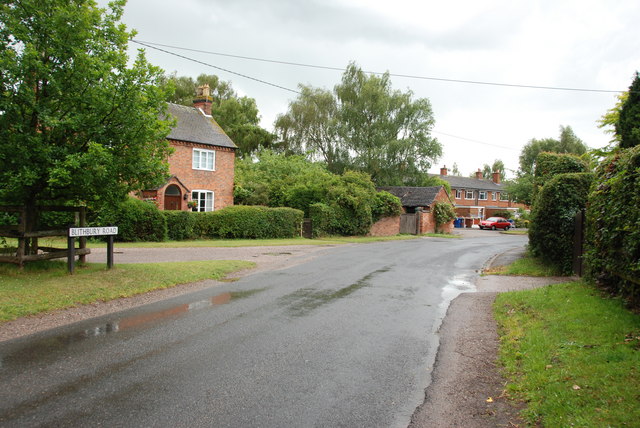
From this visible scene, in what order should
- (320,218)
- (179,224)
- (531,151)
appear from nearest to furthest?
(179,224) → (320,218) → (531,151)

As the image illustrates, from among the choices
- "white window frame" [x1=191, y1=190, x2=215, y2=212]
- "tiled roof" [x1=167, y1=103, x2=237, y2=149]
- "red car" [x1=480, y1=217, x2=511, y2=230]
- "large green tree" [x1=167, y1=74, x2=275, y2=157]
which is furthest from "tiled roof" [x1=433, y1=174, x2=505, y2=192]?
"white window frame" [x1=191, y1=190, x2=215, y2=212]

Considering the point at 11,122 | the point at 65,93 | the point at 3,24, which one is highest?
the point at 3,24

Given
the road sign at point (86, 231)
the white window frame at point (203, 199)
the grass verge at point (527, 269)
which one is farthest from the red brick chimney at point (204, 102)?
the grass verge at point (527, 269)

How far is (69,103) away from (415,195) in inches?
1576

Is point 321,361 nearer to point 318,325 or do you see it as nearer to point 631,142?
→ point 318,325

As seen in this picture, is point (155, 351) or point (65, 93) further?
point (65, 93)

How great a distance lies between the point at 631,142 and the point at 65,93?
13.8 meters

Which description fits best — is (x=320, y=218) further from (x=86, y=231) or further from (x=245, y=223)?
(x=86, y=231)

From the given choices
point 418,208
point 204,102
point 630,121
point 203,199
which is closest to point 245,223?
point 203,199

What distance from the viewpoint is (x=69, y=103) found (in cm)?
960

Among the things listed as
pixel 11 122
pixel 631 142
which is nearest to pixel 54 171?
pixel 11 122

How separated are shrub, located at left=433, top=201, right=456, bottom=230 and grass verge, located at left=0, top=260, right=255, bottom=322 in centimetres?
3514

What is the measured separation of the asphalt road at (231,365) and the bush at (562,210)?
18.9 ft

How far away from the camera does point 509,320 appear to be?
8094 millimetres
